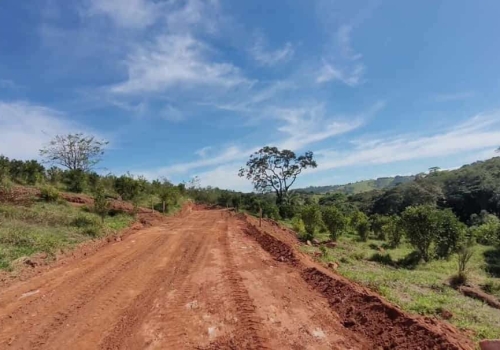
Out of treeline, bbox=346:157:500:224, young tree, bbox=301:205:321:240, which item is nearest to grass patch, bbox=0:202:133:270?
young tree, bbox=301:205:321:240

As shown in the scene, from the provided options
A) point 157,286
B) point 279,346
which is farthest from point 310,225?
point 279,346

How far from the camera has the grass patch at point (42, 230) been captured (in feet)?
36.4

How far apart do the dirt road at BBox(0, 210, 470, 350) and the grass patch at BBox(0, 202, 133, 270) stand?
1621 millimetres

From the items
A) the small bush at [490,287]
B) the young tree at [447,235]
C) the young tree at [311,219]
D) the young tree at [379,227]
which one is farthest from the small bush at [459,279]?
the young tree at [379,227]

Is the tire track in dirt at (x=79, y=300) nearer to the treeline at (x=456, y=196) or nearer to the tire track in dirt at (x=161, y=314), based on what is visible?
the tire track in dirt at (x=161, y=314)

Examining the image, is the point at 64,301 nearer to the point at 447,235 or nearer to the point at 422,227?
the point at 422,227

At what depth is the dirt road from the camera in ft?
17.3

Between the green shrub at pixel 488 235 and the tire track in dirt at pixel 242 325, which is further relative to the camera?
the green shrub at pixel 488 235

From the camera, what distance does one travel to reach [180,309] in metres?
6.60

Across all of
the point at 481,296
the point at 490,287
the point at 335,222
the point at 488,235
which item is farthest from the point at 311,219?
the point at 481,296

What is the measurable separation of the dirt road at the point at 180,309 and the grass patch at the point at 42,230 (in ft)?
5.32

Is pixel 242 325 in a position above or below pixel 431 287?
above

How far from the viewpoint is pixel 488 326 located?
660 cm

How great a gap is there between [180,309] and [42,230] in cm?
934
